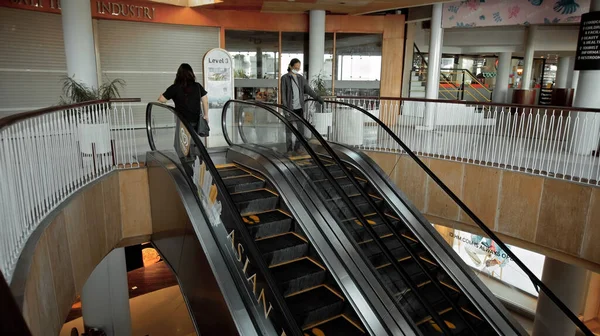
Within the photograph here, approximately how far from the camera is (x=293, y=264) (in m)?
4.32

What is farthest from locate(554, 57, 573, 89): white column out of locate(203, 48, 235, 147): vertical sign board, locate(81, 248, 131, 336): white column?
locate(81, 248, 131, 336): white column

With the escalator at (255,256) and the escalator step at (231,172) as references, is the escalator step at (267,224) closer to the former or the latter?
the escalator at (255,256)

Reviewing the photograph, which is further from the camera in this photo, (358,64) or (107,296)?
(358,64)

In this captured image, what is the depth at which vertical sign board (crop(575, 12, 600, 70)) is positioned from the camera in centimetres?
688

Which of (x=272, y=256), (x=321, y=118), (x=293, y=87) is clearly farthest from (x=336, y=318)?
(x=321, y=118)

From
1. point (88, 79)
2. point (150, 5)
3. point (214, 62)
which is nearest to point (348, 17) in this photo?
point (214, 62)

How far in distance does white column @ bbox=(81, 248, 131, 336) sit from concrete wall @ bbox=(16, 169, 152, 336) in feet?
6.92

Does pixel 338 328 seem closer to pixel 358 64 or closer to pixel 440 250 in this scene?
pixel 440 250

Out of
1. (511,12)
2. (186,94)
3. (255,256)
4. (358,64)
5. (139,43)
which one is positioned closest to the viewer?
(255,256)

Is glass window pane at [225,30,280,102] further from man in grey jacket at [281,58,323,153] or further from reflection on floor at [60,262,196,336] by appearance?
reflection on floor at [60,262,196,336]

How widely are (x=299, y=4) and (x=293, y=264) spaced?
23.7 feet

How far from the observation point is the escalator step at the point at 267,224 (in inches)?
177

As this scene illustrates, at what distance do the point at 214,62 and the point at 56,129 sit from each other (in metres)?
5.07

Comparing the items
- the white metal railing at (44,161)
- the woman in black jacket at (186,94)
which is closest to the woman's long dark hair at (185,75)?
the woman in black jacket at (186,94)
